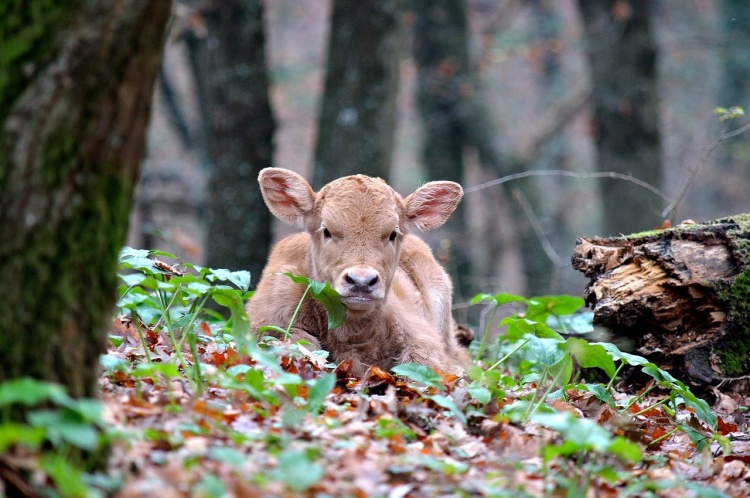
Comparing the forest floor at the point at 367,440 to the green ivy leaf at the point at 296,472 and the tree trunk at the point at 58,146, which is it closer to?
the green ivy leaf at the point at 296,472

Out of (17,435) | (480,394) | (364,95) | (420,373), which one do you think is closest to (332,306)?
(420,373)

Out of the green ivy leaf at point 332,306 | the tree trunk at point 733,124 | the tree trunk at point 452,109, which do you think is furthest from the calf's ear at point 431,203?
the tree trunk at point 733,124

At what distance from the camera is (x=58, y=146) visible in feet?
10.5

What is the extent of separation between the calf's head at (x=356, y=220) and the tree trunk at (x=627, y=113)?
7472mm

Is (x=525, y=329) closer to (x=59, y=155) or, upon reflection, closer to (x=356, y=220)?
(x=356, y=220)

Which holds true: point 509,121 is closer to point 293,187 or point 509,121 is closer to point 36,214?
point 293,187

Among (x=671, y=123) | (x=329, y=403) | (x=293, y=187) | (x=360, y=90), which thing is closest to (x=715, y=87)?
(x=671, y=123)

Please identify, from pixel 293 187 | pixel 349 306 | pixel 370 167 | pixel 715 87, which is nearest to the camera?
pixel 349 306

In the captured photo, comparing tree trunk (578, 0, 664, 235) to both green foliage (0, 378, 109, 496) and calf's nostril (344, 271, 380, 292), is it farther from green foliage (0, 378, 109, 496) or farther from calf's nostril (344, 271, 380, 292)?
green foliage (0, 378, 109, 496)

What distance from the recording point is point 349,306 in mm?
6383

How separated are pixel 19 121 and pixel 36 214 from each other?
0.34 metres

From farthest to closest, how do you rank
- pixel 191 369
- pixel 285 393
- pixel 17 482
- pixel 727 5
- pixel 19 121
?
pixel 727 5 < pixel 191 369 < pixel 285 393 < pixel 19 121 < pixel 17 482

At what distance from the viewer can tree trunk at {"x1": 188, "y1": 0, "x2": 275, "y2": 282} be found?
10.9 metres

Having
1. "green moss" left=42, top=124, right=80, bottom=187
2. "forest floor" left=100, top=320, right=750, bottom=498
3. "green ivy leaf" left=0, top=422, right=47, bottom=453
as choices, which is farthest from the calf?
"green ivy leaf" left=0, top=422, right=47, bottom=453
